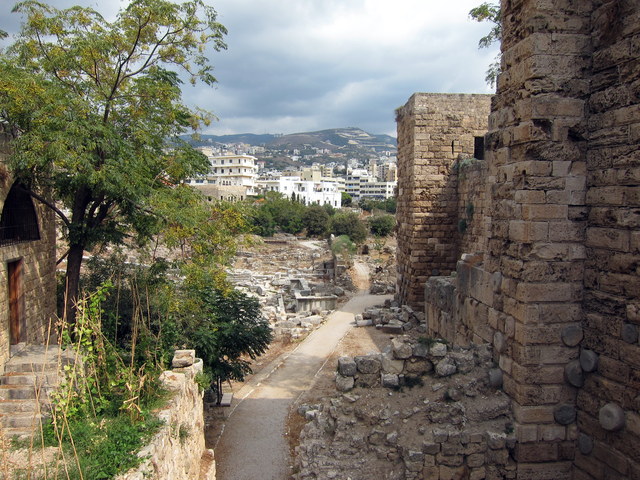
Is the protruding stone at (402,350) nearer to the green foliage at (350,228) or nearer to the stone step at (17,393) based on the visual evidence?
the stone step at (17,393)

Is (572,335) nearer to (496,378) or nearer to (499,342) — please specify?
(499,342)

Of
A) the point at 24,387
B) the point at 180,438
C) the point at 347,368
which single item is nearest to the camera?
the point at 180,438

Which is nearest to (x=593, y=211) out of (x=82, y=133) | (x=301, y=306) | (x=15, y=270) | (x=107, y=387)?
(x=107, y=387)

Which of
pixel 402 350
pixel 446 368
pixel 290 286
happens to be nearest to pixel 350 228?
pixel 290 286

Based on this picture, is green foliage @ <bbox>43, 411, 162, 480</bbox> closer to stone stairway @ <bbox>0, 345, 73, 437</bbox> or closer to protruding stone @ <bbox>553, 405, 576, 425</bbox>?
stone stairway @ <bbox>0, 345, 73, 437</bbox>

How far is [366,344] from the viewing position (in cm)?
1280

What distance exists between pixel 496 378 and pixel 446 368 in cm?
54

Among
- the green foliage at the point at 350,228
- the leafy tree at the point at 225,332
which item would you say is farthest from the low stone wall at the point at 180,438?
the green foliage at the point at 350,228

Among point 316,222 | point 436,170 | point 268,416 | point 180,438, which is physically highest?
point 436,170

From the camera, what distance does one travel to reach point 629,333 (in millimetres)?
4043

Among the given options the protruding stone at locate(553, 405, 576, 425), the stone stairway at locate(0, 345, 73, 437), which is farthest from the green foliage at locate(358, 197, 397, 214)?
the protruding stone at locate(553, 405, 576, 425)

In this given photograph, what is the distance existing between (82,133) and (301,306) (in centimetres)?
1308

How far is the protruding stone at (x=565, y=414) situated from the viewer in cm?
455

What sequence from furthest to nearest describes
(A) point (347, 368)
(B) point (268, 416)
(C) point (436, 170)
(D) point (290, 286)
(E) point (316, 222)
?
(E) point (316, 222) → (D) point (290, 286) → (C) point (436, 170) → (B) point (268, 416) → (A) point (347, 368)
